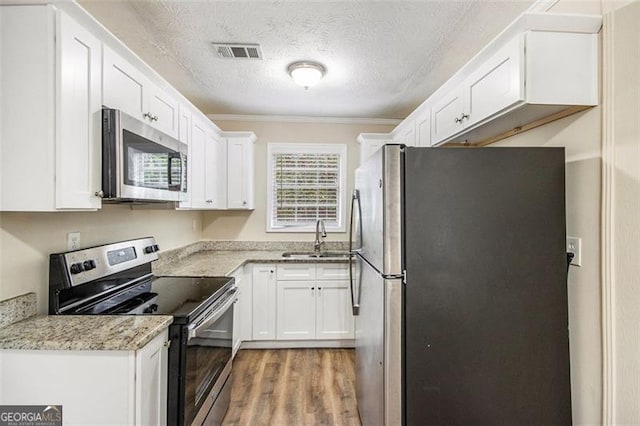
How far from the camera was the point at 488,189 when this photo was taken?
4.47 ft

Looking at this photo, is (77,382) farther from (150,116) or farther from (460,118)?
(460,118)

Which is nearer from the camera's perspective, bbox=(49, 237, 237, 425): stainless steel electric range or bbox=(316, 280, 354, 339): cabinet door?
bbox=(49, 237, 237, 425): stainless steel electric range

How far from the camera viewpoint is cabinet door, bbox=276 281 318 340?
319cm

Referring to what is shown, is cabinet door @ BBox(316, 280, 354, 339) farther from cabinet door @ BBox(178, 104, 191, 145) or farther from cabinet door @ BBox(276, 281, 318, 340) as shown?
cabinet door @ BBox(178, 104, 191, 145)

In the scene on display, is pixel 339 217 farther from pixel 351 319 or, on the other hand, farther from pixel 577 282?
pixel 577 282

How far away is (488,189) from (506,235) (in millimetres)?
215

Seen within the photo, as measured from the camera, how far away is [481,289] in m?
1.36

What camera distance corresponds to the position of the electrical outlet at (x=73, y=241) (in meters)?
1.65

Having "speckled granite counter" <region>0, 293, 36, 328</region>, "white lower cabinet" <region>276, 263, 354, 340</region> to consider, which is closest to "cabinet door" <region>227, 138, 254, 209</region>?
"white lower cabinet" <region>276, 263, 354, 340</region>

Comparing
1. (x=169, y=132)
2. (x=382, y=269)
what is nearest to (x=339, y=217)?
(x=169, y=132)

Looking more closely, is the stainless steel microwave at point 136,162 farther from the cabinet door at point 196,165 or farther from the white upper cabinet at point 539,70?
the white upper cabinet at point 539,70

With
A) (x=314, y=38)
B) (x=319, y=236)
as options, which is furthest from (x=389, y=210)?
(x=319, y=236)

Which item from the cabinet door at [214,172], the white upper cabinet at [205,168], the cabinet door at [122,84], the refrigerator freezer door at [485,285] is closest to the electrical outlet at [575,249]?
the refrigerator freezer door at [485,285]

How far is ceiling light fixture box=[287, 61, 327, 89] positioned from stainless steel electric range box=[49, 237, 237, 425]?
159 centimetres
